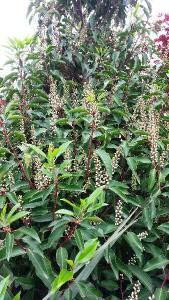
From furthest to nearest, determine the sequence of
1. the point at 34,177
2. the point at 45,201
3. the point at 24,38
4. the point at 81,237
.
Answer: the point at 24,38, the point at 34,177, the point at 45,201, the point at 81,237

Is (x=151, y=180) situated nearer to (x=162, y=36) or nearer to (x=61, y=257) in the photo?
(x=61, y=257)

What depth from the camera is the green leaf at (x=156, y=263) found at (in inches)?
83.8

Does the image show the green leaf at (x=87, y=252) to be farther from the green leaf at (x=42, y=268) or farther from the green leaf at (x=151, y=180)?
the green leaf at (x=151, y=180)

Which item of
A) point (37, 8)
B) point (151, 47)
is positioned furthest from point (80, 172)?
point (37, 8)

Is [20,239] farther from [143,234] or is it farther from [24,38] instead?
[24,38]

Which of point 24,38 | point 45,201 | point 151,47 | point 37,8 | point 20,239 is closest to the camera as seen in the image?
point 20,239

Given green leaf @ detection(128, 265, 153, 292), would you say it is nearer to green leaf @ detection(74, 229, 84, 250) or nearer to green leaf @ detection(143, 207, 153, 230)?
green leaf @ detection(143, 207, 153, 230)

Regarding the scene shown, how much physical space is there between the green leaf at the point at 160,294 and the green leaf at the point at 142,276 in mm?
72

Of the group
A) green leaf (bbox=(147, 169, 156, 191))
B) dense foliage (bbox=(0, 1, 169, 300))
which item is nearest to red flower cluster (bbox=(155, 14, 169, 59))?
dense foliage (bbox=(0, 1, 169, 300))

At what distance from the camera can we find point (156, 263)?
2152mm

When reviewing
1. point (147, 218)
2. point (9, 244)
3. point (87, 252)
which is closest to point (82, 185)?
point (147, 218)

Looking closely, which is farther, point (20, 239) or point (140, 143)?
point (140, 143)

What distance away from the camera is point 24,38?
3426 mm

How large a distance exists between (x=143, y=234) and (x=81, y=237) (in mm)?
405
